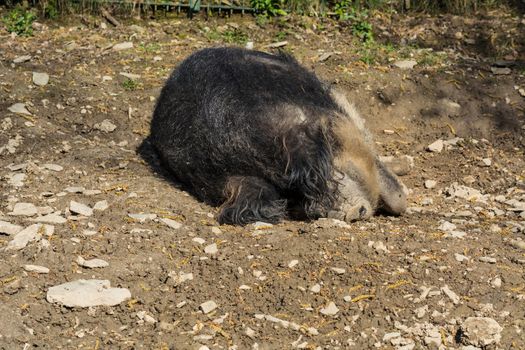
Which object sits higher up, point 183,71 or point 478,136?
point 183,71

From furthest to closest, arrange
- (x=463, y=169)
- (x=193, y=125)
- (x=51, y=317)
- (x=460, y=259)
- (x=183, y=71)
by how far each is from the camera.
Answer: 1. (x=463, y=169)
2. (x=183, y=71)
3. (x=193, y=125)
4. (x=460, y=259)
5. (x=51, y=317)

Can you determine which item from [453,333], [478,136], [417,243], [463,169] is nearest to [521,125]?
[478,136]

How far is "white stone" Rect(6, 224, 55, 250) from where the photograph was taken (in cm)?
441

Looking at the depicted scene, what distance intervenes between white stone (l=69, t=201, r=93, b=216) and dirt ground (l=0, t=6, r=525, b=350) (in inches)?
2.1

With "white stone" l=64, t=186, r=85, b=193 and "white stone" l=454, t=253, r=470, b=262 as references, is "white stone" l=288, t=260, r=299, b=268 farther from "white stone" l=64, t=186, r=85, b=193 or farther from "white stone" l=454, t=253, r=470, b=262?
"white stone" l=64, t=186, r=85, b=193

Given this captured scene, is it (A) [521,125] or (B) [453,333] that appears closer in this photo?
(B) [453,333]

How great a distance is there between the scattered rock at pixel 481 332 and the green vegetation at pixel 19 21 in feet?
18.5

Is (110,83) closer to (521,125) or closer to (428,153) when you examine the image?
(428,153)

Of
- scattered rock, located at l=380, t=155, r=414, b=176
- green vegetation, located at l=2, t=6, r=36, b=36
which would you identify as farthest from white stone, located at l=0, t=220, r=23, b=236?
green vegetation, located at l=2, t=6, r=36, b=36

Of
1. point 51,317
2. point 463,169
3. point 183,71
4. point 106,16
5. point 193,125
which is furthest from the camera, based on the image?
point 106,16

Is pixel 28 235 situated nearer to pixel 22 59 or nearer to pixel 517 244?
pixel 517 244

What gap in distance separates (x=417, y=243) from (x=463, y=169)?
188cm

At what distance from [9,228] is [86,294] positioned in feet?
2.74

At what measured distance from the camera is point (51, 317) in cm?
389
